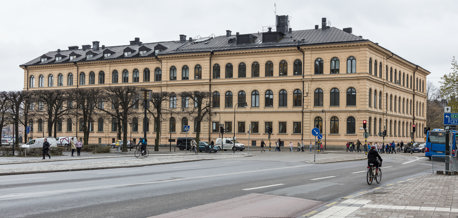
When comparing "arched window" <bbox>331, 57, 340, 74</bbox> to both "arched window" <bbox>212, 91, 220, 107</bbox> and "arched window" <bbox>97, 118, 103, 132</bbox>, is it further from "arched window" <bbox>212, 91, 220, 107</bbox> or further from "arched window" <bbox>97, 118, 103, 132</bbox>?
"arched window" <bbox>97, 118, 103, 132</bbox>

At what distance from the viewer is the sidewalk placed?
37.1 ft

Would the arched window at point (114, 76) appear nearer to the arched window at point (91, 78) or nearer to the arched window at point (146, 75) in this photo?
the arched window at point (91, 78)

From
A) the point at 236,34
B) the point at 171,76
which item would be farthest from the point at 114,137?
the point at 236,34

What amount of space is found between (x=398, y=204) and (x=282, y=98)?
57540mm

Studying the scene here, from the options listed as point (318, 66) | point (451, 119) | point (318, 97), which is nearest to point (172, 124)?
point (318, 97)

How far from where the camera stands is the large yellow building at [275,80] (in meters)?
65.9

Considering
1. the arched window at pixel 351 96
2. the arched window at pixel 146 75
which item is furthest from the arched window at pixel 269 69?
the arched window at pixel 146 75

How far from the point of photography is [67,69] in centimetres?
8606

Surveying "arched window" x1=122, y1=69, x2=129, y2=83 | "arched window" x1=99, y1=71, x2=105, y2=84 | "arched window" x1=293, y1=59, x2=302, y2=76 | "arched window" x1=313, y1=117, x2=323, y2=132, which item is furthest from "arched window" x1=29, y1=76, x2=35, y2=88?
"arched window" x1=313, y1=117, x2=323, y2=132

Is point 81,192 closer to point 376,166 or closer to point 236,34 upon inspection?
point 376,166

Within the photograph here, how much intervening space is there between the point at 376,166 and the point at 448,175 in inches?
274

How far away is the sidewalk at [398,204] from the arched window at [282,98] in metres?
52.8

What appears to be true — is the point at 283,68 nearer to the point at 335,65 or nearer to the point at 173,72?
the point at 335,65

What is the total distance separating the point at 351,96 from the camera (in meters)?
65.6
